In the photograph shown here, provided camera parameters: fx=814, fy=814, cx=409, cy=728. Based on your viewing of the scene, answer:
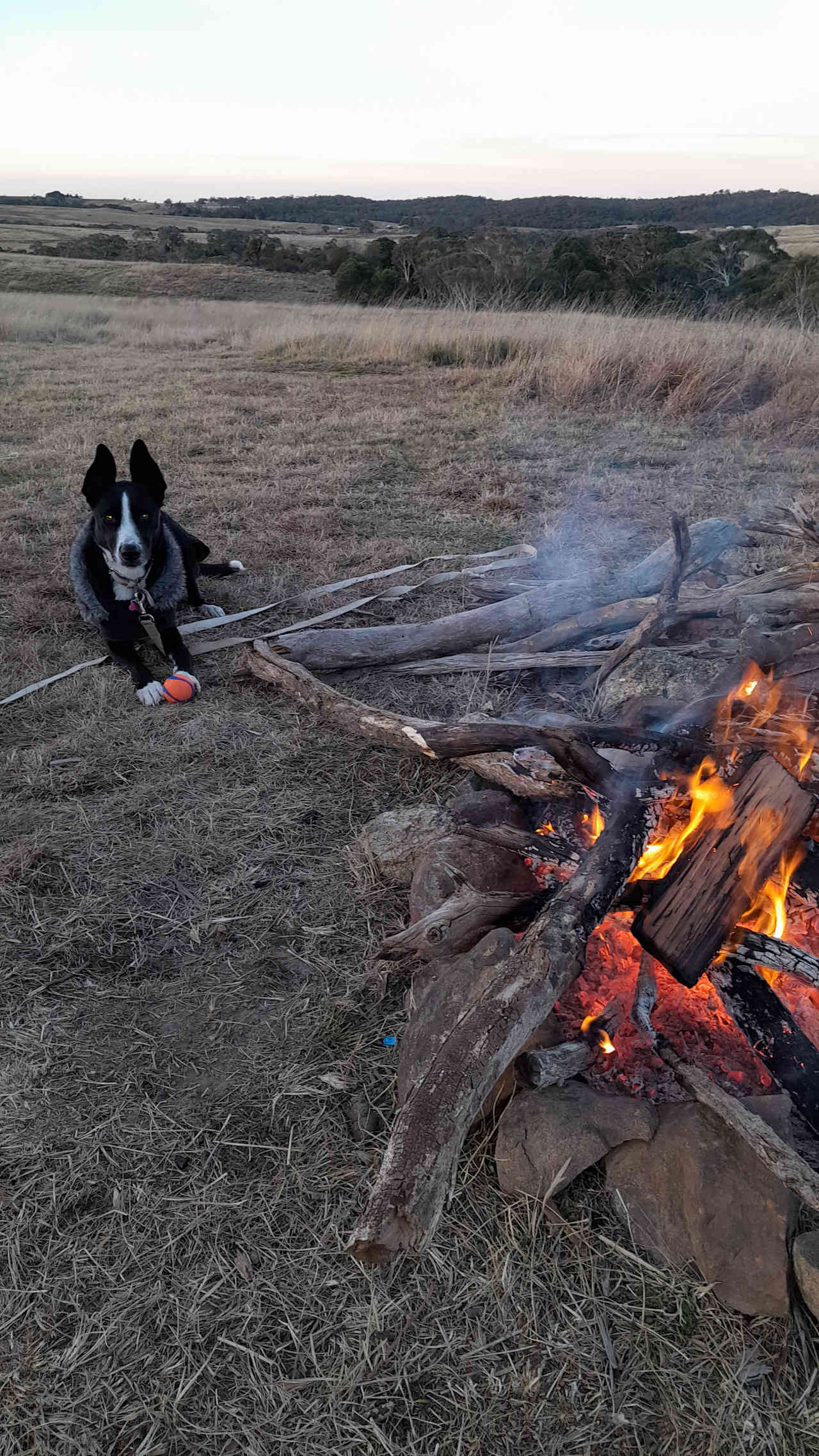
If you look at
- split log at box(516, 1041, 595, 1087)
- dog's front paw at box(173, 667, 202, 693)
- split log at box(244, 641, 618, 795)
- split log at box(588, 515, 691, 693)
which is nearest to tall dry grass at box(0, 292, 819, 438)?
split log at box(588, 515, 691, 693)

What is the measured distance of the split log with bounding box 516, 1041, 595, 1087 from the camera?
1.82 metres

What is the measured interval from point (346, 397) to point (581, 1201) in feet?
31.2

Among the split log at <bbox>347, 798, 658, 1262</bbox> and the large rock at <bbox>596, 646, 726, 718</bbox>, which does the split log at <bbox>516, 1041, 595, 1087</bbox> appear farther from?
the large rock at <bbox>596, 646, 726, 718</bbox>

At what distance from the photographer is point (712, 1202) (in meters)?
1.59

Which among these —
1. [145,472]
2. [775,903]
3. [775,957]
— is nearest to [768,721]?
[775,903]

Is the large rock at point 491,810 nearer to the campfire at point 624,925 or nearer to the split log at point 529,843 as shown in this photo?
the campfire at point 624,925

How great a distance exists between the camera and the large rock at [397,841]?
256 cm

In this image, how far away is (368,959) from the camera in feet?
7.70

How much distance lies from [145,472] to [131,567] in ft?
1.64

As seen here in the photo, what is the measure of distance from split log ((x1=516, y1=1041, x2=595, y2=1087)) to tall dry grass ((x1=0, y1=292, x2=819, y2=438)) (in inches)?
300

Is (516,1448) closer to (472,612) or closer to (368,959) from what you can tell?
(368,959)

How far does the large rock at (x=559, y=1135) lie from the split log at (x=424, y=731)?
845 millimetres

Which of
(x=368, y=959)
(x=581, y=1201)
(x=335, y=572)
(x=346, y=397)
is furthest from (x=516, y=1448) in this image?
(x=346, y=397)

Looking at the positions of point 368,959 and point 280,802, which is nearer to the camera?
point 368,959
